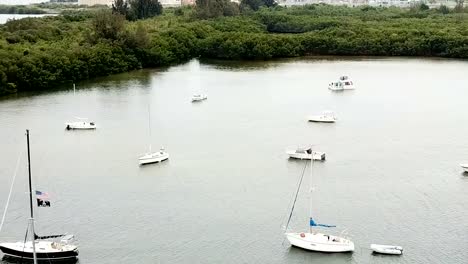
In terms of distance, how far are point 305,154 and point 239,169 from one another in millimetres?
2876

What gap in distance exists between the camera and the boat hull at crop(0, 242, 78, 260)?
19.6 meters

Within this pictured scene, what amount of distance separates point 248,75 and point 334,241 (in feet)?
101

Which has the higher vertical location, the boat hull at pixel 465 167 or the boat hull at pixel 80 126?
the boat hull at pixel 80 126

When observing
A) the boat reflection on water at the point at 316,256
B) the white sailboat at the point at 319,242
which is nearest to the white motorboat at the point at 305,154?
the white sailboat at the point at 319,242

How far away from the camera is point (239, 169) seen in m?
27.9

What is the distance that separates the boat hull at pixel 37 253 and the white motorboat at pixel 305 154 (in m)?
11.7

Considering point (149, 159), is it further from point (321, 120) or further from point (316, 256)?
point (321, 120)

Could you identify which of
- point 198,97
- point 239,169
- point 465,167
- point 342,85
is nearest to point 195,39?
point 342,85

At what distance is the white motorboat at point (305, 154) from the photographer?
95.5 feet

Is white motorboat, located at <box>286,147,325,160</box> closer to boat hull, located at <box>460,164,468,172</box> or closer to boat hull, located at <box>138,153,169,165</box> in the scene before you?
boat hull, located at <box>138,153,169,165</box>

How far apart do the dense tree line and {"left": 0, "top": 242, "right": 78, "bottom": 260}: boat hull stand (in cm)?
2456

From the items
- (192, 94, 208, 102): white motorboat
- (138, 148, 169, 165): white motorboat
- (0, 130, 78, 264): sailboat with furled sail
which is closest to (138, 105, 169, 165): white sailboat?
(138, 148, 169, 165): white motorboat

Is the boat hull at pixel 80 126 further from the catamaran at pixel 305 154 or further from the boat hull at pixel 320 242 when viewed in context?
the boat hull at pixel 320 242

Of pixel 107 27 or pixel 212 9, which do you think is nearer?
pixel 107 27
